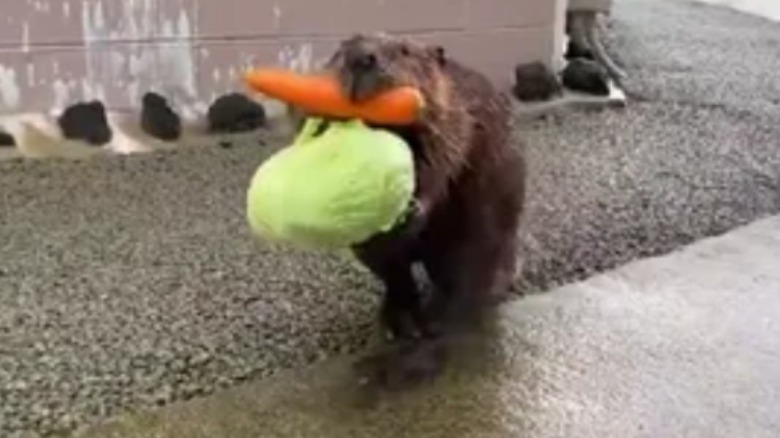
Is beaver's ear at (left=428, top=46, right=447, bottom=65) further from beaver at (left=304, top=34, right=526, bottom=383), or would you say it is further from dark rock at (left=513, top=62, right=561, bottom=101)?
dark rock at (left=513, top=62, right=561, bottom=101)

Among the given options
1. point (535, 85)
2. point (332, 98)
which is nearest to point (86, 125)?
point (535, 85)

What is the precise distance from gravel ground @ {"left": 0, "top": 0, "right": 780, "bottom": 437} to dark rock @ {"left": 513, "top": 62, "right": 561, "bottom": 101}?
0.10 metres

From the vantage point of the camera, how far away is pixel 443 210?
1.34 m

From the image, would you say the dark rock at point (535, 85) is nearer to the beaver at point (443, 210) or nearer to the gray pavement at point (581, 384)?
the gray pavement at point (581, 384)

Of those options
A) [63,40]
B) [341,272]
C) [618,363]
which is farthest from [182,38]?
[618,363]

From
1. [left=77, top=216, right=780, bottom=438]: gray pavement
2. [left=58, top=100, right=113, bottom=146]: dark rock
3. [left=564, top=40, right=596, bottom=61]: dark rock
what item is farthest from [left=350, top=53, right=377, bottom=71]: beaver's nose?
[left=564, top=40, right=596, bottom=61]: dark rock

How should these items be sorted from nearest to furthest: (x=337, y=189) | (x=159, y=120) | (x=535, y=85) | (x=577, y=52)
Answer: (x=337, y=189) → (x=159, y=120) → (x=535, y=85) → (x=577, y=52)

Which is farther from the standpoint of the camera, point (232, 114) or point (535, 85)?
point (535, 85)

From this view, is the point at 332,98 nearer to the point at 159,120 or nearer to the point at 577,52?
the point at 159,120

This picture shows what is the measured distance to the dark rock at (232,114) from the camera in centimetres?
221

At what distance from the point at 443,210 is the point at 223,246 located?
432mm

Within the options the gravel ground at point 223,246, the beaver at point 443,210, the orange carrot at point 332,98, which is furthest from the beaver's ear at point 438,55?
the gravel ground at point 223,246

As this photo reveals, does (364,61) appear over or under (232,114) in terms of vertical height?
over

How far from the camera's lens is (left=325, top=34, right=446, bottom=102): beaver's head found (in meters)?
1.18
